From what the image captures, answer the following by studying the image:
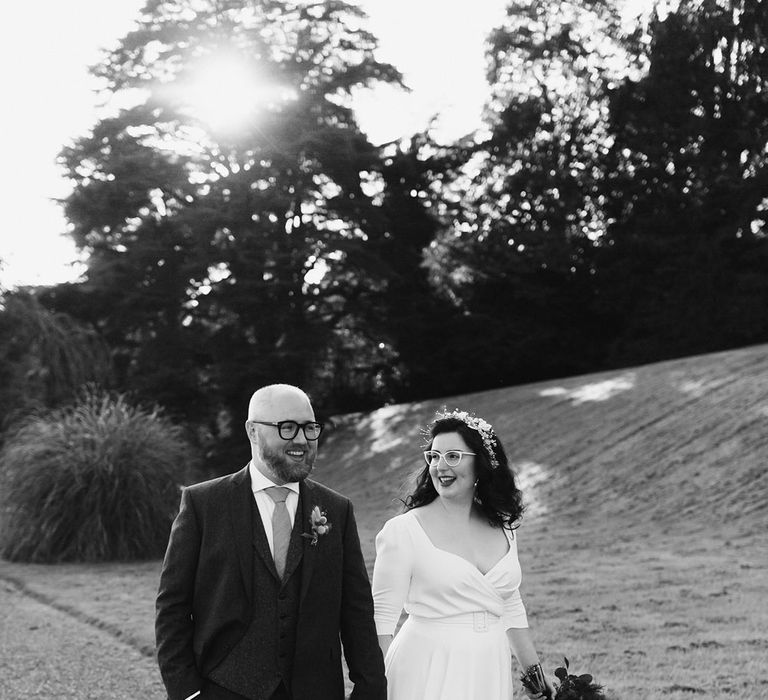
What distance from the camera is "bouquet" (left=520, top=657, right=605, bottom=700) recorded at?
11.6 ft

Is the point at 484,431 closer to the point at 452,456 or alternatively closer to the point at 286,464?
the point at 452,456

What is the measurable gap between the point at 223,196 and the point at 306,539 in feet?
82.5

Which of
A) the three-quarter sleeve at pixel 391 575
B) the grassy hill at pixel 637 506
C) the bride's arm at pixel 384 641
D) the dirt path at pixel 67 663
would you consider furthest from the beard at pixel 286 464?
the dirt path at pixel 67 663

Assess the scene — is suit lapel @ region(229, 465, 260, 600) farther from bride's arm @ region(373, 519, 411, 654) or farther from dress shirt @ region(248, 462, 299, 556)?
bride's arm @ region(373, 519, 411, 654)

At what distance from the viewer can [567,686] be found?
3.56 m

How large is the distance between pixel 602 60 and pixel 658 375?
40.9ft

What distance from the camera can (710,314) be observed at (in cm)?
2656

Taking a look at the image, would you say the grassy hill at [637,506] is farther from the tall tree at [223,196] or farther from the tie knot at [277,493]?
the tall tree at [223,196]

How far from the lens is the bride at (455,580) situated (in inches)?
140

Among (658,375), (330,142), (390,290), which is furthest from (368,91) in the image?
(658,375)

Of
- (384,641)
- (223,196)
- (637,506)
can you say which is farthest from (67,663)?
(223,196)

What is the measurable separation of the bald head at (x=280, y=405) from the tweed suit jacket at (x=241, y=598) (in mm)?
236

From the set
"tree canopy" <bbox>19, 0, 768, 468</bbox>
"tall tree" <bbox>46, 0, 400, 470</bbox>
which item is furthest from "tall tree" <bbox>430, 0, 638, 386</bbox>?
"tall tree" <bbox>46, 0, 400, 470</bbox>

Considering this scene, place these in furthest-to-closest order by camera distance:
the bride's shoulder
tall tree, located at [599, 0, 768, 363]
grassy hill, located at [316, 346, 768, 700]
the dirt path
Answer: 1. tall tree, located at [599, 0, 768, 363]
2. grassy hill, located at [316, 346, 768, 700]
3. the dirt path
4. the bride's shoulder
